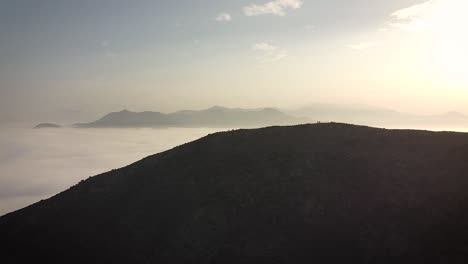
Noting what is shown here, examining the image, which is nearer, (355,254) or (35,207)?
(355,254)

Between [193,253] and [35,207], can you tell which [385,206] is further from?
[35,207]

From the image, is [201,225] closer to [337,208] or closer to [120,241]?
[120,241]

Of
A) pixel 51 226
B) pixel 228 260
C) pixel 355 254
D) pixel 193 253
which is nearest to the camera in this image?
pixel 355 254

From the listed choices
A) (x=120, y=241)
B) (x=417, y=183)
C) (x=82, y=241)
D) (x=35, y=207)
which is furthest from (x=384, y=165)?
(x=35, y=207)

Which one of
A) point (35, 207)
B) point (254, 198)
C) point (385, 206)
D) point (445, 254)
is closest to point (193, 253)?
point (254, 198)

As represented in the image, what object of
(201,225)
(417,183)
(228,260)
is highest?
(417,183)

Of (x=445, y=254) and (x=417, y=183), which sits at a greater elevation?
(x=417, y=183)

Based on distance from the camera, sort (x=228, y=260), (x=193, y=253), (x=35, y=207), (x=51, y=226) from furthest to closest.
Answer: (x=35, y=207)
(x=51, y=226)
(x=193, y=253)
(x=228, y=260)
